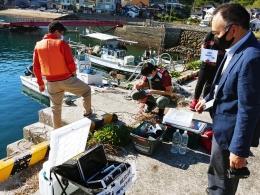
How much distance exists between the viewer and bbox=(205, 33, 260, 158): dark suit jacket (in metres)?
1.59

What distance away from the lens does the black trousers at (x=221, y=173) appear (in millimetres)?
2018

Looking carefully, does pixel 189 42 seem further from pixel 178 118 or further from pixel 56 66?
pixel 56 66

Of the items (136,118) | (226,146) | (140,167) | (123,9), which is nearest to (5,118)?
(136,118)

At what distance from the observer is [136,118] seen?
4555mm

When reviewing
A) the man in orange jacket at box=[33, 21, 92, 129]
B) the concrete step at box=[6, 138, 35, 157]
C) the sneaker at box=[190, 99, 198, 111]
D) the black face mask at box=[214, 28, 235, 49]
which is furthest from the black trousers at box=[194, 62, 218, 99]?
the concrete step at box=[6, 138, 35, 157]

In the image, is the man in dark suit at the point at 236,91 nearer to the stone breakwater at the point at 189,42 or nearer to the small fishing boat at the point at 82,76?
the small fishing boat at the point at 82,76

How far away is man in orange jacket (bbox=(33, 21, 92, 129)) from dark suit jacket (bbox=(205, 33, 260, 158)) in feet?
7.77

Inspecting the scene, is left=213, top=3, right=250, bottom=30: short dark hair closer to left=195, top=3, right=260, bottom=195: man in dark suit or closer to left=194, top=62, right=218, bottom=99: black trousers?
left=195, top=3, right=260, bottom=195: man in dark suit

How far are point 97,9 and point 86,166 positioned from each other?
211 ft

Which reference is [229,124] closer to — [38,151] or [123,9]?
[38,151]

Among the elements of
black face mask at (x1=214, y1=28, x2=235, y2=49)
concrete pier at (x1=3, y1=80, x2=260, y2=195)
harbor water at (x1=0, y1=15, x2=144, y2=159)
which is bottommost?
harbor water at (x1=0, y1=15, x2=144, y2=159)

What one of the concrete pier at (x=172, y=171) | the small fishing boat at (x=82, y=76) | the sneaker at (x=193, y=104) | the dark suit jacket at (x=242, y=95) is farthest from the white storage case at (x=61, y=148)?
the small fishing boat at (x=82, y=76)

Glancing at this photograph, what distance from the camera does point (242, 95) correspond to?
162 centimetres

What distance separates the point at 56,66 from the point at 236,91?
2569 millimetres
